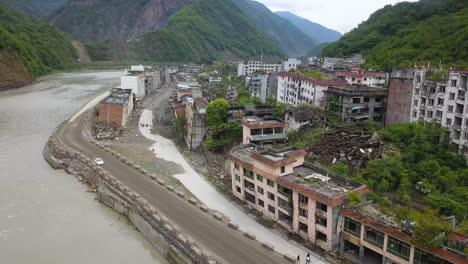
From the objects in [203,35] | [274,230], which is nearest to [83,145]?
[274,230]

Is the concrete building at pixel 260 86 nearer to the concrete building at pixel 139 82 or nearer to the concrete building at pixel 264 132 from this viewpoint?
the concrete building at pixel 139 82

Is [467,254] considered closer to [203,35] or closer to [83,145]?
[83,145]

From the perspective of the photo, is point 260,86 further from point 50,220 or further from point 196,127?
point 50,220

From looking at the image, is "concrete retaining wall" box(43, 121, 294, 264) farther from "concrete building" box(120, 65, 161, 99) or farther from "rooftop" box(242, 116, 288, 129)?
"concrete building" box(120, 65, 161, 99)

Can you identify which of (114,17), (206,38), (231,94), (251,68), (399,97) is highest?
(114,17)

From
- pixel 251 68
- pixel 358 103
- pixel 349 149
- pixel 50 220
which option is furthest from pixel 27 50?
pixel 349 149

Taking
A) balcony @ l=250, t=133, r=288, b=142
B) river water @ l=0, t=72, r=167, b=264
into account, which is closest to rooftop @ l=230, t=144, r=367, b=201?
balcony @ l=250, t=133, r=288, b=142

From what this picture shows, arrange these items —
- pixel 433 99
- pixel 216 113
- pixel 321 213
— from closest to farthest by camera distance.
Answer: pixel 321 213
pixel 433 99
pixel 216 113
